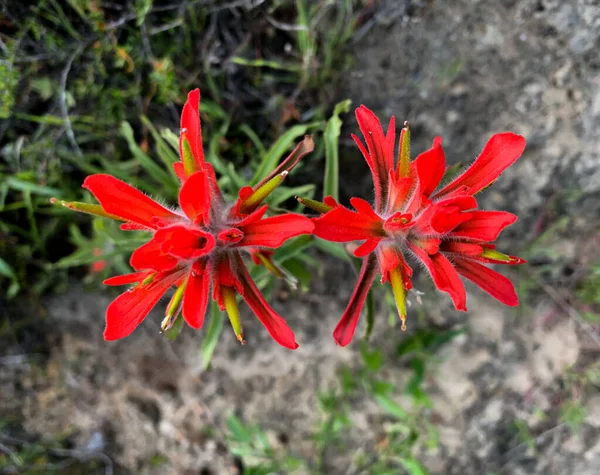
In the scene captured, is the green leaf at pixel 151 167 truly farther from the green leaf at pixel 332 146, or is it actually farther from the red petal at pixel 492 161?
the red petal at pixel 492 161

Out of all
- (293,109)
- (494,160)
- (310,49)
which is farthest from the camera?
(293,109)

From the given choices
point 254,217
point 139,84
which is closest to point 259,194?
point 254,217

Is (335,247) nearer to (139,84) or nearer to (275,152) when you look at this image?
(275,152)

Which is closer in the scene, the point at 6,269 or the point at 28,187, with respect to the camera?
the point at 28,187

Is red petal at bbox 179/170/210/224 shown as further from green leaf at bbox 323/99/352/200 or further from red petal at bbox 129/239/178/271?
green leaf at bbox 323/99/352/200

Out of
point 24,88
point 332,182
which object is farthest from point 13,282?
point 332,182

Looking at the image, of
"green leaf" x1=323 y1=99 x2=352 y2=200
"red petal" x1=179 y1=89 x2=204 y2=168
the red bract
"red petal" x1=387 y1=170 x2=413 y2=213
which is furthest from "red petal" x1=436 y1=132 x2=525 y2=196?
"red petal" x1=179 y1=89 x2=204 y2=168

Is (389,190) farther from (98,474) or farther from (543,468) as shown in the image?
(98,474)
